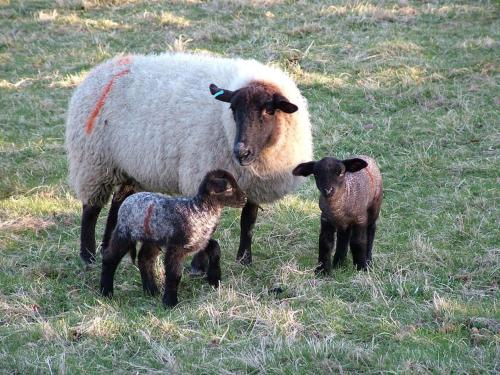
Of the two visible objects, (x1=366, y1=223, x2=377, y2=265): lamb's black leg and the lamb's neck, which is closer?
the lamb's neck

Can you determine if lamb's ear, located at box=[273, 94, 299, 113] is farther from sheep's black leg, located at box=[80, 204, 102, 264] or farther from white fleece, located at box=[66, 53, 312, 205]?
sheep's black leg, located at box=[80, 204, 102, 264]

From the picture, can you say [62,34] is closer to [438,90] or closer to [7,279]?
[438,90]

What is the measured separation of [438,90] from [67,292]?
6237 millimetres

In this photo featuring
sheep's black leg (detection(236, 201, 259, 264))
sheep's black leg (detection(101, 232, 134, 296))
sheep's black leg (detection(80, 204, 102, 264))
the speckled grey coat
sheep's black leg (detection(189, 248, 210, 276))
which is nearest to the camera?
the speckled grey coat

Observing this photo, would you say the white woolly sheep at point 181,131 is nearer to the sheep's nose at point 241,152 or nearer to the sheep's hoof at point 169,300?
the sheep's nose at point 241,152

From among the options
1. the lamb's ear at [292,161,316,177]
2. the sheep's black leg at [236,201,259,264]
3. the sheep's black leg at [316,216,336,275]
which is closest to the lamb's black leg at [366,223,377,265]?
the sheep's black leg at [316,216,336,275]

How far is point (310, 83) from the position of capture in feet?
35.7

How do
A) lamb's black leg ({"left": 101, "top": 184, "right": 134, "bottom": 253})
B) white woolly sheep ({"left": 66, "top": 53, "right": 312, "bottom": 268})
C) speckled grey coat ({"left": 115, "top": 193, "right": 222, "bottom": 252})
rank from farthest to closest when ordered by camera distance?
lamb's black leg ({"left": 101, "top": 184, "right": 134, "bottom": 253})
white woolly sheep ({"left": 66, "top": 53, "right": 312, "bottom": 268})
speckled grey coat ({"left": 115, "top": 193, "right": 222, "bottom": 252})

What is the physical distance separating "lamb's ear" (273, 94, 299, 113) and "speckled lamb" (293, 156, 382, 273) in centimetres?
51

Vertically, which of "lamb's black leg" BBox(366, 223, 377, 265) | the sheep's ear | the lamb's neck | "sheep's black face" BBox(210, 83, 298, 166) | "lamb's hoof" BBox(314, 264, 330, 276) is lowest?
"lamb's hoof" BBox(314, 264, 330, 276)

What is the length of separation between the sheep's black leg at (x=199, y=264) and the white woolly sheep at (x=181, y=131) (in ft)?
1.47

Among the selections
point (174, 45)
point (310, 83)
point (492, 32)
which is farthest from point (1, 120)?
point (492, 32)

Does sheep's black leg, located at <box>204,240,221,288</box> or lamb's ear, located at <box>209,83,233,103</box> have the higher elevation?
lamb's ear, located at <box>209,83,233,103</box>

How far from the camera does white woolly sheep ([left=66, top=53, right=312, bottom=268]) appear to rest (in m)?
5.97
